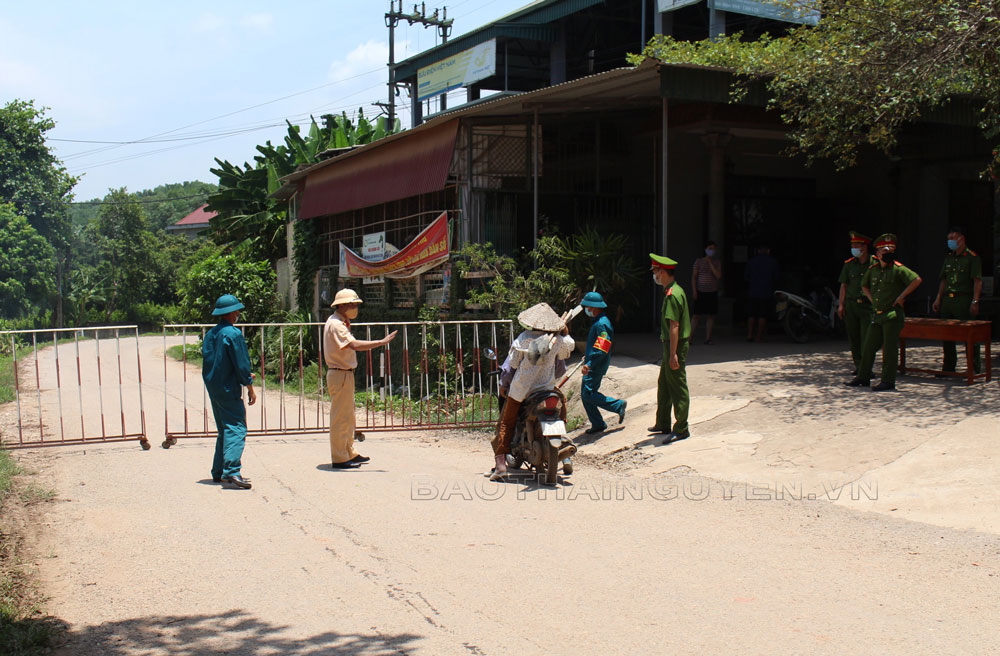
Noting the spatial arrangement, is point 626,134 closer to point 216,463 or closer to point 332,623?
point 216,463

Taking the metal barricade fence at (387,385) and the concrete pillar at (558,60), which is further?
the concrete pillar at (558,60)

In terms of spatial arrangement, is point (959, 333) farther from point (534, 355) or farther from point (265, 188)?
point (265, 188)

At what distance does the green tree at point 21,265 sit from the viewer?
153 ft

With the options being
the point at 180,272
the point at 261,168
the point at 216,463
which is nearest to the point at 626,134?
the point at 216,463

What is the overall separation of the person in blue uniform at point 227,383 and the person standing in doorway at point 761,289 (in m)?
9.31

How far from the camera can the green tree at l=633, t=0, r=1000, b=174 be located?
10.8m

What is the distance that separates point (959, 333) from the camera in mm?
9883

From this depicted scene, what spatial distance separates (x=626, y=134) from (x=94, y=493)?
11510 mm

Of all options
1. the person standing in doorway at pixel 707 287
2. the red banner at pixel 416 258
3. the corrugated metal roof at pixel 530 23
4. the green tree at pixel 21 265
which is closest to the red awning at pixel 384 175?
the red banner at pixel 416 258

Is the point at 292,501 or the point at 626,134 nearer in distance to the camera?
the point at 292,501

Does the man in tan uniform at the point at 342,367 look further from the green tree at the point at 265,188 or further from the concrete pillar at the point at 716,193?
the green tree at the point at 265,188

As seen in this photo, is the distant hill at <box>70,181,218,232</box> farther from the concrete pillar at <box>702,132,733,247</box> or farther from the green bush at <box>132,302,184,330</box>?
the concrete pillar at <box>702,132,733,247</box>

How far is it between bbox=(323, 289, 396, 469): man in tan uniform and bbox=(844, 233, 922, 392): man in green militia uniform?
549 cm

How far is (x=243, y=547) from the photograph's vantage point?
577 centimetres
